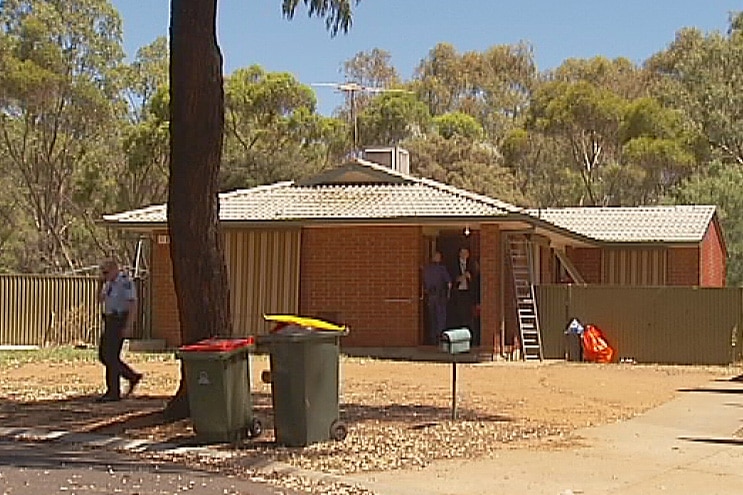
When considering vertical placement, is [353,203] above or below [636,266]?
above

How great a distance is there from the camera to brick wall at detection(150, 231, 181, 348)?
26.8 m

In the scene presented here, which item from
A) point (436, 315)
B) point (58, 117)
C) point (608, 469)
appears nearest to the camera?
point (608, 469)

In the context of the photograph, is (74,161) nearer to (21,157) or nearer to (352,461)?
(21,157)

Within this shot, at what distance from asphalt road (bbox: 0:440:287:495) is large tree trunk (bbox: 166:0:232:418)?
2.04m

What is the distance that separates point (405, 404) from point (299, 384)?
4097 millimetres

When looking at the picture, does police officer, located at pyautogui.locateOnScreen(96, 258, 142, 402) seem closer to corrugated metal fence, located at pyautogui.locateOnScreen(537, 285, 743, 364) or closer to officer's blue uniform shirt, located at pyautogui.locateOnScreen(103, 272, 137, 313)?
officer's blue uniform shirt, located at pyautogui.locateOnScreen(103, 272, 137, 313)

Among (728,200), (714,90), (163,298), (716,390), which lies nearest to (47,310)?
(163,298)

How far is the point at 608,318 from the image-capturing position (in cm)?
2555

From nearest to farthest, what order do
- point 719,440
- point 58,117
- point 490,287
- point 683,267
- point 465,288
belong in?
point 719,440 < point 490,287 < point 465,288 < point 683,267 < point 58,117

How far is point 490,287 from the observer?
25.0 metres

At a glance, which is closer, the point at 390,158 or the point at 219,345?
the point at 219,345

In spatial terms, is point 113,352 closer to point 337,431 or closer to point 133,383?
point 133,383

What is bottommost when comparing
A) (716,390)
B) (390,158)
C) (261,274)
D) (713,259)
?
(716,390)

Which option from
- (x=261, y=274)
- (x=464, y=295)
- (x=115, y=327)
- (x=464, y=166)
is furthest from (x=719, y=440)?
(x=464, y=166)
